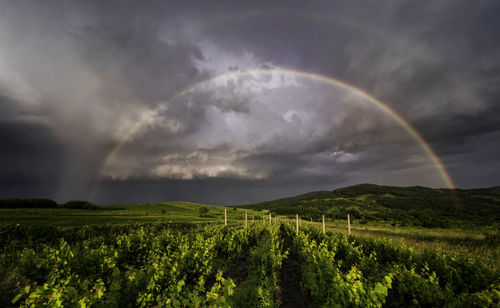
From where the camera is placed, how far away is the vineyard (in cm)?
486

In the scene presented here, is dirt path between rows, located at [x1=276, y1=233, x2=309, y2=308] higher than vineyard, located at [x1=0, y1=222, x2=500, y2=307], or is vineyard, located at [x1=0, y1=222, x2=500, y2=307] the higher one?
vineyard, located at [x1=0, y1=222, x2=500, y2=307]

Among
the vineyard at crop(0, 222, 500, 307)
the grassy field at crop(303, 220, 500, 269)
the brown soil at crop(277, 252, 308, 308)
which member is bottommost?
the grassy field at crop(303, 220, 500, 269)

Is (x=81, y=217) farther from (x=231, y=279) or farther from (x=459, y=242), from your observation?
(x=459, y=242)

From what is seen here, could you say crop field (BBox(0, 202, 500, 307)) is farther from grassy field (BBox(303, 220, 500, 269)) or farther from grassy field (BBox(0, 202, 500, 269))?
grassy field (BBox(0, 202, 500, 269))

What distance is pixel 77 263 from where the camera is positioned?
A: 9305mm

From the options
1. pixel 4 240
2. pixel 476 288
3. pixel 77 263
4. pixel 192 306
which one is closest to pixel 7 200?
pixel 4 240

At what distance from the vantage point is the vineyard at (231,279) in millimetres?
4863

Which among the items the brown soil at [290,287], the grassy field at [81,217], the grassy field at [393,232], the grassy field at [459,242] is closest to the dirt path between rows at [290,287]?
the brown soil at [290,287]

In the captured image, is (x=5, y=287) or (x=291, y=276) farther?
(x=291, y=276)

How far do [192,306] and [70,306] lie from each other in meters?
3.35

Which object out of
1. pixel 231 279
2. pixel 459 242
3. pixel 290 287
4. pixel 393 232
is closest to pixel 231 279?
pixel 231 279

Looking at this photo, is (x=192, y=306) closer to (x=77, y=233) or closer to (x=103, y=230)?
(x=77, y=233)

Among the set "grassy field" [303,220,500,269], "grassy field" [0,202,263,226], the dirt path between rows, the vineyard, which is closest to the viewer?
the vineyard

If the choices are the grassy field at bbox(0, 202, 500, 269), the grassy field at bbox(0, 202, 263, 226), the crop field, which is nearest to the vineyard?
the crop field
